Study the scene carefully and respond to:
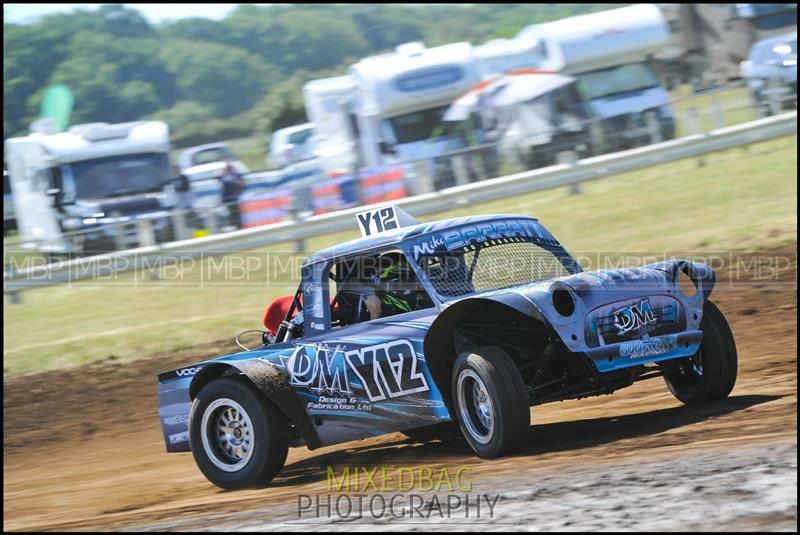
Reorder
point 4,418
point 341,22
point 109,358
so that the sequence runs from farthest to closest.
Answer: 1. point 341,22
2. point 109,358
3. point 4,418

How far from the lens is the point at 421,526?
538 cm

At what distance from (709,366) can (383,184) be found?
39.9 feet

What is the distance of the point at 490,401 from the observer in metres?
6.50

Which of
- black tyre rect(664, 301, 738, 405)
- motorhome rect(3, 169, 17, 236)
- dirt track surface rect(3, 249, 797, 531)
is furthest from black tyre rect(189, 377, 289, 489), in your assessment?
motorhome rect(3, 169, 17, 236)

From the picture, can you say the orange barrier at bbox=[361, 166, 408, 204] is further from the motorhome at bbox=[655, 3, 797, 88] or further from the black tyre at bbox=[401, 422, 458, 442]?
the black tyre at bbox=[401, 422, 458, 442]

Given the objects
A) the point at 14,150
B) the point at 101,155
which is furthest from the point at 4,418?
the point at 14,150

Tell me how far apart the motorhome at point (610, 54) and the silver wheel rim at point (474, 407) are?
16.1 m

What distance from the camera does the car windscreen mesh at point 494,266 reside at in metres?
7.34

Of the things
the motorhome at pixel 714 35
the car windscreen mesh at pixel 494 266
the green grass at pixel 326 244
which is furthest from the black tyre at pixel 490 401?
the motorhome at pixel 714 35

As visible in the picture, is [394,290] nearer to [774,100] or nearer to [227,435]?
[227,435]

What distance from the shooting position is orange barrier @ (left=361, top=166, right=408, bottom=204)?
19.0 meters

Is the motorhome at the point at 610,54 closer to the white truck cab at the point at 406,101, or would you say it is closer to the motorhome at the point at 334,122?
the white truck cab at the point at 406,101

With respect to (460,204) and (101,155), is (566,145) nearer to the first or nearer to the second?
(460,204)

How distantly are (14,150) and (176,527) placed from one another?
18.6 metres
